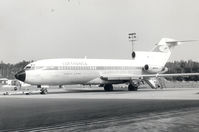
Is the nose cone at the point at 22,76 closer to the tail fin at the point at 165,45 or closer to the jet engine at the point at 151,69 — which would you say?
the jet engine at the point at 151,69

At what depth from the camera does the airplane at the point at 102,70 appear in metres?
34.2

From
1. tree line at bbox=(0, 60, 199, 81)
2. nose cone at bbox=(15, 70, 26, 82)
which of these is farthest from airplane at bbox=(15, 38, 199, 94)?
tree line at bbox=(0, 60, 199, 81)

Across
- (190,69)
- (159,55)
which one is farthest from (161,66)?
(190,69)

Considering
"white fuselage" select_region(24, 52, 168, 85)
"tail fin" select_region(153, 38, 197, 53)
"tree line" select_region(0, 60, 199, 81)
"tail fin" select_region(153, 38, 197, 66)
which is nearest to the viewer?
"white fuselage" select_region(24, 52, 168, 85)

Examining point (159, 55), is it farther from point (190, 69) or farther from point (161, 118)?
point (190, 69)

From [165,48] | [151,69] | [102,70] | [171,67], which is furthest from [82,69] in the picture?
[171,67]

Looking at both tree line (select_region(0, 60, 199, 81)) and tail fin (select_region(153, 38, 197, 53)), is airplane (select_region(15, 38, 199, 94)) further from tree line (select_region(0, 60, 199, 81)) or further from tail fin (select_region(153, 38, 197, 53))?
tree line (select_region(0, 60, 199, 81))

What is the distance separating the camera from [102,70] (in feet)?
132

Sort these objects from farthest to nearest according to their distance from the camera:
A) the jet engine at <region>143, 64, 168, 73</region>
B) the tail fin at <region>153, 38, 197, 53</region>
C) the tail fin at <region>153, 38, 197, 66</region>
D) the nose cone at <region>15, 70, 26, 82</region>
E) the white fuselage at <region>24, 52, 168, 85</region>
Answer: the tail fin at <region>153, 38, 197, 53</region> → the tail fin at <region>153, 38, 197, 66</region> → the jet engine at <region>143, 64, 168, 73</region> → the white fuselage at <region>24, 52, 168, 85</region> → the nose cone at <region>15, 70, 26, 82</region>

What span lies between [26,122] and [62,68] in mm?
23835

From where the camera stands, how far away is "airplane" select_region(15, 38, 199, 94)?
112 feet

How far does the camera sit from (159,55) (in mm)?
47625

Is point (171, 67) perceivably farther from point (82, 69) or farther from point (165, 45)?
point (82, 69)

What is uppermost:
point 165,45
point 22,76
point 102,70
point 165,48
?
point 165,45
